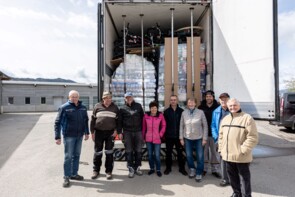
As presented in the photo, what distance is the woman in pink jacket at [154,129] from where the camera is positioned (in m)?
4.18

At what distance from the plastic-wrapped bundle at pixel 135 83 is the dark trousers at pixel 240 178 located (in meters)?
2.19

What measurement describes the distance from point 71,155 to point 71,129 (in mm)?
483

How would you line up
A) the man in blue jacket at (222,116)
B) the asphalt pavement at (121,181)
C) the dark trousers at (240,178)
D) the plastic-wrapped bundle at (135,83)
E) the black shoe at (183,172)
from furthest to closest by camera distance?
1. the plastic-wrapped bundle at (135,83)
2. the black shoe at (183,172)
3. the man in blue jacket at (222,116)
4. the asphalt pavement at (121,181)
5. the dark trousers at (240,178)

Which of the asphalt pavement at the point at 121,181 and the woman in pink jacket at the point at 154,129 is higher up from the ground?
the woman in pink jacket at the point at 154,129

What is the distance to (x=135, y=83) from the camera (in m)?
4.83

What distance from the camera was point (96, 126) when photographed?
13.4 feet

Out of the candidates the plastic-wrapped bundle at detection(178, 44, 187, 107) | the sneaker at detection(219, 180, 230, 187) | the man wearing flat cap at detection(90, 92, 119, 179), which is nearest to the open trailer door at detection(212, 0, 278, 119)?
the plastic-wrapped bundle at detection(178, 44, 187, 107)

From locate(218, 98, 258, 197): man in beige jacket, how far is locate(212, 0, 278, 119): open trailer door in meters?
0.58

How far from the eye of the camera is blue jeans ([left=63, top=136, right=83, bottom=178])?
395 centimetres

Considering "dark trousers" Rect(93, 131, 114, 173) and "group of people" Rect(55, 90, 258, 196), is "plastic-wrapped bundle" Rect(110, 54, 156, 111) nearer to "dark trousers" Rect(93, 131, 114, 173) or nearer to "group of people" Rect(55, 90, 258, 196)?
"group of people" Rect(55, 90, 258, 196)

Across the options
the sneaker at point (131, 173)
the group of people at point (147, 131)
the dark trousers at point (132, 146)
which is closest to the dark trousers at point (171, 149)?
the group of people at point (147, 131)

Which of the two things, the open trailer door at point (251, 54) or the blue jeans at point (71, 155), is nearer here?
the open trailer door at point (251, 54)

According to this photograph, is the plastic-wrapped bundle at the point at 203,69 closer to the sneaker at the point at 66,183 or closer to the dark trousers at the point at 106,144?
the dark trousers at the point at 106,144

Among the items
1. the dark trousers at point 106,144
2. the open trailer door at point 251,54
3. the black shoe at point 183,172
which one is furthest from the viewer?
the black shoe at point 183,172
